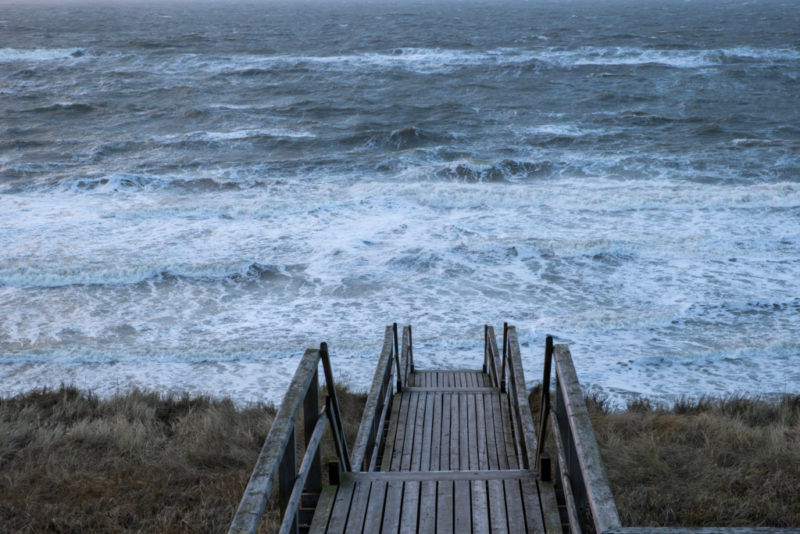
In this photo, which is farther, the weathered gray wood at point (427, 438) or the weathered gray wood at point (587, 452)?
the weathered gray wood at point (427, 438)

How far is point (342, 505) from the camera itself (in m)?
4.12

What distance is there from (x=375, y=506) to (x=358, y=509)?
0.32 feet

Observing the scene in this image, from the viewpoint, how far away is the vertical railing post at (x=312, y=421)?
3.93m

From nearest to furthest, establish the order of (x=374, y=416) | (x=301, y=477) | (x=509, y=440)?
(x=301, y=477) < (x=374, y=416) < (x=509, y=440)

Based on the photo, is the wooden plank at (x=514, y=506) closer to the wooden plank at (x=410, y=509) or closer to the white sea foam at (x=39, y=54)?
the wooden plank at (x=410, y=509)

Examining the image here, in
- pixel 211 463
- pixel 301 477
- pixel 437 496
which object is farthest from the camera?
pixel 211 463

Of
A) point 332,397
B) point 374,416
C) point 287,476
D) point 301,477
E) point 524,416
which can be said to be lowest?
point 374,416

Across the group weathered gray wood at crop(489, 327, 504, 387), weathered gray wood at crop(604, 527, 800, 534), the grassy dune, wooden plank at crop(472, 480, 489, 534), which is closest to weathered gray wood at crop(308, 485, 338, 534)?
wooden plank at crop(472, 480, 489, 534)

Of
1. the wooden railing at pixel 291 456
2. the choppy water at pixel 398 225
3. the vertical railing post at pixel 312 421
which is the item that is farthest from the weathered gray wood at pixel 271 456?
→ the choppy water at pixel 398 225

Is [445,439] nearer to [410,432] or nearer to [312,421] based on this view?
[410,432]

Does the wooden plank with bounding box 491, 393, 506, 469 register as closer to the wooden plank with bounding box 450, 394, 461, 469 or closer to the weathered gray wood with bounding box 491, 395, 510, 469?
the weathered gray wood with bounding box 491, 395, 510, 469

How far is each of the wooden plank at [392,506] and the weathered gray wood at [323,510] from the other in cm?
31

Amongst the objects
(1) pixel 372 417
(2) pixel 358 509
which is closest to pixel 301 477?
(2) pixel 358 509

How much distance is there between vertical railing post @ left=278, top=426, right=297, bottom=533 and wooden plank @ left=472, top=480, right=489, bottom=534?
1.06 metres
